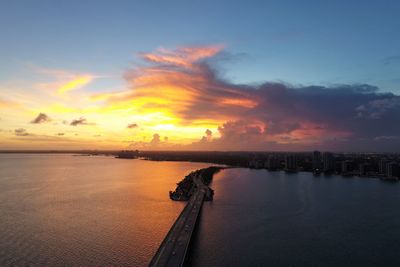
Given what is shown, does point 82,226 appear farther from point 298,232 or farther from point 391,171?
point 391,171

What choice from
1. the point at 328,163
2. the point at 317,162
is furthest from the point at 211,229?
the point at 317,162

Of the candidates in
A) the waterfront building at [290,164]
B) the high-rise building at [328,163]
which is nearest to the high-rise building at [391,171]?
the high-rise building at [328,163]

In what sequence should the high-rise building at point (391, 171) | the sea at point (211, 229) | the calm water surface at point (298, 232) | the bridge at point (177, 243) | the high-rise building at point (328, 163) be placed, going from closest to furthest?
the bridge at point (177, 243)
the sea at point (211, 229)
the calm water surface at point (298, 232)
the high-rise building at point (391, 171)
the high-rise building at point (328, 163)

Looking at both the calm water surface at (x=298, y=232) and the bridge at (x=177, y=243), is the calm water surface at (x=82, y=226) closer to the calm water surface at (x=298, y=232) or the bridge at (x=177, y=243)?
the bridge at (x=177, y=243)

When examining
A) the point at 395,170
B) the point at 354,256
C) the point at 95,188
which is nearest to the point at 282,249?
the point at 354,256

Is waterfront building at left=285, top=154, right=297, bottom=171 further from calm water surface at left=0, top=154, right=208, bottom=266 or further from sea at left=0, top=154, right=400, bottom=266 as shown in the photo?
calm water surface at left=0, top=154, right=208, bottom=266

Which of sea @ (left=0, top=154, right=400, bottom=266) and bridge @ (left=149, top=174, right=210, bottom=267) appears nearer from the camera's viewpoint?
bridge @ (left=149, top=174, right=210, bottom=267)

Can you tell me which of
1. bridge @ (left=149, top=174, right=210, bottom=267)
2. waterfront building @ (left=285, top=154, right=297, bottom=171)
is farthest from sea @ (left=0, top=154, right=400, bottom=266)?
waterfront building @ (left=285, top=154, right=297, bottom=171)

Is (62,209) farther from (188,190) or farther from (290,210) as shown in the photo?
(290,210)

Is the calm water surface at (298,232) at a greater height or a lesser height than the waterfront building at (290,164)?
lesser
